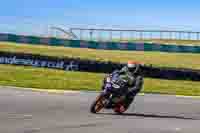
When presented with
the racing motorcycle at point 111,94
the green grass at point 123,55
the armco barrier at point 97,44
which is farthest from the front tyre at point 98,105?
the armco barrier at point 97,44

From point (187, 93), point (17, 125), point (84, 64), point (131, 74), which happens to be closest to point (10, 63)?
point (84, 64)

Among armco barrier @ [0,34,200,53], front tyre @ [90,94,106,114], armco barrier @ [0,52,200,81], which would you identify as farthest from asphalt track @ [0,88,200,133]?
armco barrier @ [0,34,200,53]

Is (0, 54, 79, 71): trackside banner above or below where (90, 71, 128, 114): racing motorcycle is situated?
above

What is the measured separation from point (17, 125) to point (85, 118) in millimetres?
2236

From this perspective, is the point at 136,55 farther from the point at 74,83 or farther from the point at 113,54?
the point at 74,83

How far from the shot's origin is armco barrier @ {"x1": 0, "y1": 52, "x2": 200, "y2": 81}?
27766 millimetres

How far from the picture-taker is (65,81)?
2594 cm

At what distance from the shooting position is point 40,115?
13.3 meters

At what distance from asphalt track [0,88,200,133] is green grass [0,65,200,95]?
435 centimetres

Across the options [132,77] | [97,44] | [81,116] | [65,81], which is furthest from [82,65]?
[97,44]

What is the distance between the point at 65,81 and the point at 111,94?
11.6 metres

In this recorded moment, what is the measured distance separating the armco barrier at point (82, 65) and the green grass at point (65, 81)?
10.4 inches

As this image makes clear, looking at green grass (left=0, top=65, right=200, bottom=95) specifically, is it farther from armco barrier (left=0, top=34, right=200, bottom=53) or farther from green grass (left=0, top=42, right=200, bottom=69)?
armco barrier (left=0, top=34, right=200, bottom=53)

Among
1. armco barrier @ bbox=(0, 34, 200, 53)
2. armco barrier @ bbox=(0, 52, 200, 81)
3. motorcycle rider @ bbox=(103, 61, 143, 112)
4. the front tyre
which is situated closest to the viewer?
A: the front tyre
